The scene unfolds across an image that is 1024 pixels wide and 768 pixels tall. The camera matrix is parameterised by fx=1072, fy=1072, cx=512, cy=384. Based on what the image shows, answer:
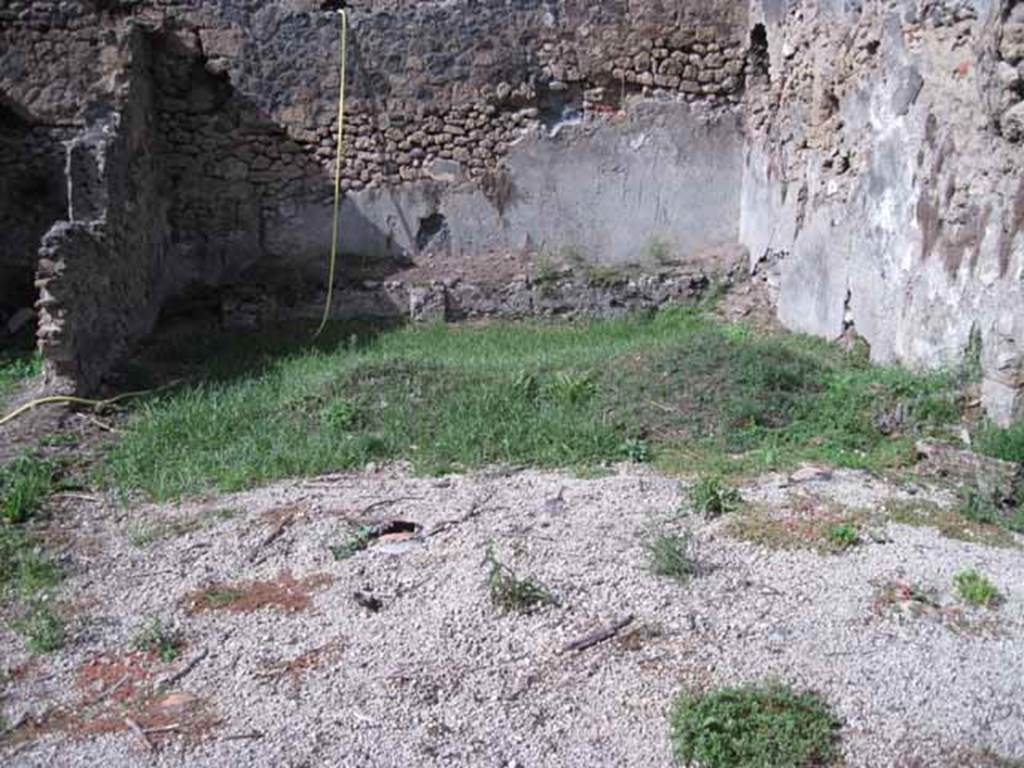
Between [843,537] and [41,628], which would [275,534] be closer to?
[41,628]

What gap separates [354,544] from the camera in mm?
4664

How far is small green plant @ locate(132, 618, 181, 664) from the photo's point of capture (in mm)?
3852

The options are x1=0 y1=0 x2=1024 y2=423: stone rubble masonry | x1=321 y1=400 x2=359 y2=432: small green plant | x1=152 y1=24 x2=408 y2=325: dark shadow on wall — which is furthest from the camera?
x1=152 y1=24 x2=408 y2=325: dark shadow on wall

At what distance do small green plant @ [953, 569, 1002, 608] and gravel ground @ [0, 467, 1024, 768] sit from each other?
6 centimetres

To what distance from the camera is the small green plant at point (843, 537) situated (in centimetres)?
449

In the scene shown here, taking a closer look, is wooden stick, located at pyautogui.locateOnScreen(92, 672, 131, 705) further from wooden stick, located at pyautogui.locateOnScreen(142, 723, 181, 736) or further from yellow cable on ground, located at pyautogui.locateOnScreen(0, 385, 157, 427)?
yellow cable on ground, located at pyautogui.locateOnScreen(0, 385, 157, 427)

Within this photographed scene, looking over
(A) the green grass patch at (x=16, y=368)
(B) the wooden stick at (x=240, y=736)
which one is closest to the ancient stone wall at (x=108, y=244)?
(A) the green grass patch at (x=16, y=368)

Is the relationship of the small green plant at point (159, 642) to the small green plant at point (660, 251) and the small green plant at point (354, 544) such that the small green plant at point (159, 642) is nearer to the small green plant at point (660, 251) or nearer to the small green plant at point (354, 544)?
the small green plant at point (354, 544)

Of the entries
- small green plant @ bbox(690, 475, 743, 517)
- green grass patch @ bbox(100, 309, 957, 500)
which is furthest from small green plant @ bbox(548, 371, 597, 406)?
small green plant @ bbox(690, 475, 743, 517)

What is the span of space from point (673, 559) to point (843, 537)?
80 centimetres

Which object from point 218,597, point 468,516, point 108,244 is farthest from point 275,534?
point 108,244

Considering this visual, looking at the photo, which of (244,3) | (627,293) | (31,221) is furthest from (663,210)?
(31,221)

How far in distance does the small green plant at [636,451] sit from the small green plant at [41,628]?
9.61 ft

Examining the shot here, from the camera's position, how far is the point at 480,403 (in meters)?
6.41
